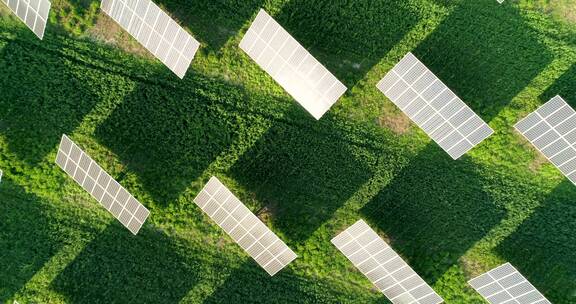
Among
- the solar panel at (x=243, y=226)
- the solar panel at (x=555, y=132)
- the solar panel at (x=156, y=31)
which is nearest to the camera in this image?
the solar panel at (x=555, y=132)

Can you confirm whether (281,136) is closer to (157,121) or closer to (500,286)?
(157,121)

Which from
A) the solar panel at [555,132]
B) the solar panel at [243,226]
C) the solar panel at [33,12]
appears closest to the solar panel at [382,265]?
the solar panel at [243,226]

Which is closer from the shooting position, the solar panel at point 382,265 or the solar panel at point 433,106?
the solar panel at point 433,106

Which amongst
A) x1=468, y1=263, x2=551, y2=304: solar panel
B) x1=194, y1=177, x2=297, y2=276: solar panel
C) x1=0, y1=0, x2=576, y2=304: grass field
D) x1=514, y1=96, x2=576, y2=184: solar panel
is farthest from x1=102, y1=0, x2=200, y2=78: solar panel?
x1=468, y1=263, x2=551, y2=304: solar panel

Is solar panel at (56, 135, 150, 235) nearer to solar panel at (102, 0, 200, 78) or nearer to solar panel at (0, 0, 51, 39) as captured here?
solar panel at (0, 0, 51, 39)

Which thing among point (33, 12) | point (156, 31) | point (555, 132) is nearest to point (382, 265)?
point (555, 132)

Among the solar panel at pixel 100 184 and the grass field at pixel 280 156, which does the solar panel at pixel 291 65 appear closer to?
the grass field at pixel 280 156

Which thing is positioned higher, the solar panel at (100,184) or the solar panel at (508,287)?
the solar panel at (508,287)
